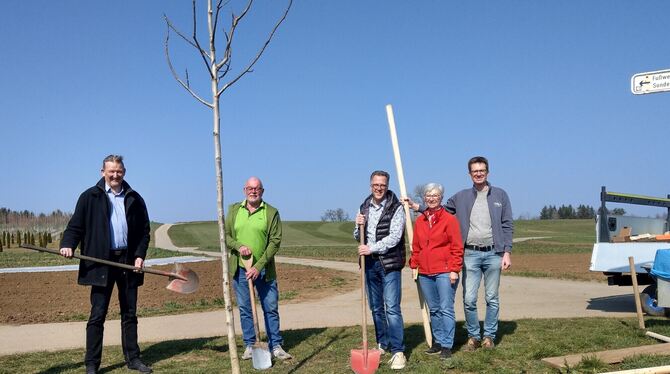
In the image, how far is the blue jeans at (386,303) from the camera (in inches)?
239

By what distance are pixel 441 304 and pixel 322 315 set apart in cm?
379

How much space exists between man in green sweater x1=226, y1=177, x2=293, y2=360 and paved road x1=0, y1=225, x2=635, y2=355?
→ 6.05 feet

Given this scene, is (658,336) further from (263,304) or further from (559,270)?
(559,270)

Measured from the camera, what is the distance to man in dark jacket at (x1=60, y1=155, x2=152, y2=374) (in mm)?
5957

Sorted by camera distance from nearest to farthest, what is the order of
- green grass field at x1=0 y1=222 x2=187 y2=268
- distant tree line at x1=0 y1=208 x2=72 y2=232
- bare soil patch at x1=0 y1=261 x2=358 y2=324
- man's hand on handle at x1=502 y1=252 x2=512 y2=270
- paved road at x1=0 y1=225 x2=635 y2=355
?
man's hand on handle at x1=502 y1=252 x2=512 y2=270, paved road at x1=0 y1=225 x2=635 y2=355, bare soil patch at x1=0 y1=261 x2=358 y2=324, green grass field at x1=0 y1=222 x2=187 y2=268, distant tree line at x1=0 y1=208 x2=72 y2=232

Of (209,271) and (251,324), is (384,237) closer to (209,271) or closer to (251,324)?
(251,324)

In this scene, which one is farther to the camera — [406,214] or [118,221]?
[406,214]

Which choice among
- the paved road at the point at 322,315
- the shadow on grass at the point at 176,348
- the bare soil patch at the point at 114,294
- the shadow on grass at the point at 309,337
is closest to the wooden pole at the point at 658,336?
the paved road at the point at 322,315

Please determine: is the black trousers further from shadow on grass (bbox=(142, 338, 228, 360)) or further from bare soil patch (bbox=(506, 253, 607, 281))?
bare soil patch (bbox=(506, 253, 607, 281))

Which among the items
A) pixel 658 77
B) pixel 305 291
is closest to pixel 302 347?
pixel 658 77

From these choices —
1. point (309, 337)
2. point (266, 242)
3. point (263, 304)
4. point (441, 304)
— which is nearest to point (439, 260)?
point (441, 304)

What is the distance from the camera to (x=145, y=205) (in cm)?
644

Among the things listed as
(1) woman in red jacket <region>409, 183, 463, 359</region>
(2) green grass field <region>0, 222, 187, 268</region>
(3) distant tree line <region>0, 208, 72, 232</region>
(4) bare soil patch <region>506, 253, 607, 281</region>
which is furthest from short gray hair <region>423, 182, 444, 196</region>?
(3) distant tree line <region>0, 208, 72, 232</region>

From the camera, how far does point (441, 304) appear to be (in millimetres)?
6180
